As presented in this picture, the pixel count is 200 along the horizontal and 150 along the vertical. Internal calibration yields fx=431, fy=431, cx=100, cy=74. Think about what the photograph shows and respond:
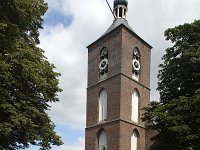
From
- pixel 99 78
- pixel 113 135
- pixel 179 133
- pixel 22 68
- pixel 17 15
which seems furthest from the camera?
pixel 99 78

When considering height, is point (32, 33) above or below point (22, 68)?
above

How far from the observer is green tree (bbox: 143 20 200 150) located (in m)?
16.7

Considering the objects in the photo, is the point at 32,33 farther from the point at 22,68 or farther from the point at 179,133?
the point at 179,133

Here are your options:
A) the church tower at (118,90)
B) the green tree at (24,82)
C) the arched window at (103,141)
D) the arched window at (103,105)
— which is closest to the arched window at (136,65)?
the church tower at (118,90)

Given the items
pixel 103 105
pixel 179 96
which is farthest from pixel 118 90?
pixel 179 96

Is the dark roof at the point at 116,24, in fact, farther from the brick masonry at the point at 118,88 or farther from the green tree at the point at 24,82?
the green tree at the point at 24,82

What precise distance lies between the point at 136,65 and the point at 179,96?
2076cm

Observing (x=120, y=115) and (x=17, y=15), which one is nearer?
(x=17, y=15)

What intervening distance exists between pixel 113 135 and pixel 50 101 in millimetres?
18054

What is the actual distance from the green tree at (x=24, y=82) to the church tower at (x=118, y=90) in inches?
701

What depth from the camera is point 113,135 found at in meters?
34.8

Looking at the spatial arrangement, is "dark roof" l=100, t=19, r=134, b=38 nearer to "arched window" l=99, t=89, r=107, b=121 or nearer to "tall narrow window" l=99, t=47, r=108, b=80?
"tall narrow window" l=99, t=47, r=108, b=80

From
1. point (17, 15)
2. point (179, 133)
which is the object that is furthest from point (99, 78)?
point (17, 15)

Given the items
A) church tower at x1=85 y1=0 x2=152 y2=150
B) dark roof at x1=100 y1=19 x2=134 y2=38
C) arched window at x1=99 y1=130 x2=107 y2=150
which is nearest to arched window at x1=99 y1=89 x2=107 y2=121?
church tower at x1=85 y1=0 x2=152 y2=150
